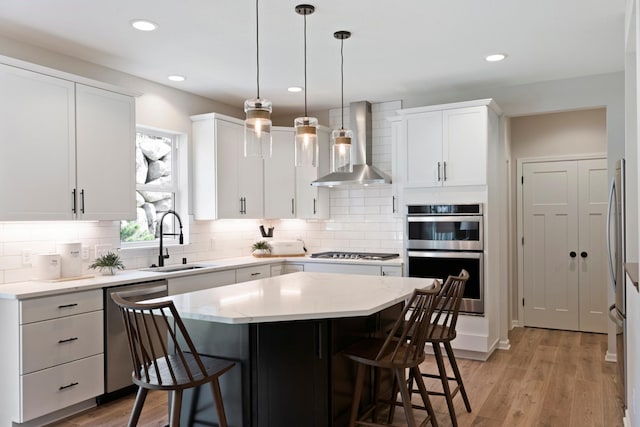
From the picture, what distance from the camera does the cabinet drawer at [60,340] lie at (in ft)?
10.2

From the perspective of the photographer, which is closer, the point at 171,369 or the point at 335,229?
→ the point at 171,369

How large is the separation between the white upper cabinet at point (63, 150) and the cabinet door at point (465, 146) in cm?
281

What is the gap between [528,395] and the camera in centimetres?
371

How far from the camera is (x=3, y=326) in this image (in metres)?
3.12

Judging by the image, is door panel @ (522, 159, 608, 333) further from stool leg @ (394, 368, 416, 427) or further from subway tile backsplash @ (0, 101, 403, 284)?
stool leg @ (394, 368, 416, 427)

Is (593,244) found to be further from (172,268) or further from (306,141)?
(172,268)

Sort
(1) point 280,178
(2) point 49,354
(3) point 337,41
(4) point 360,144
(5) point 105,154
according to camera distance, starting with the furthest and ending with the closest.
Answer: (1) point 280,178 → (4) point 360,144 → (5) point 105,154 → (3) point 337,41 → (2) point 49,354

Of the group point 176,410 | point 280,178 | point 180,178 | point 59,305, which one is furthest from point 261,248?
point 176,410

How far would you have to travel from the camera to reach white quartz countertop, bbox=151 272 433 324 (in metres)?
2.32

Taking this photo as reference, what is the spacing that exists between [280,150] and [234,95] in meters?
0.82

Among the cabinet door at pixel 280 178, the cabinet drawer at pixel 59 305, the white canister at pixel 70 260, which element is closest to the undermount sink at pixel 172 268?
the white canister at pixel 70 260

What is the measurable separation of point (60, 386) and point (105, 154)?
1.68 m

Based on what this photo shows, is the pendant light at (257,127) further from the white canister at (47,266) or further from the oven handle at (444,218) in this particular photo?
the oven handle at (444,218)

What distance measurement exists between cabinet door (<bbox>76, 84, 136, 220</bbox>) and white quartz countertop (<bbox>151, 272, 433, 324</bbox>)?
1.37 meters
